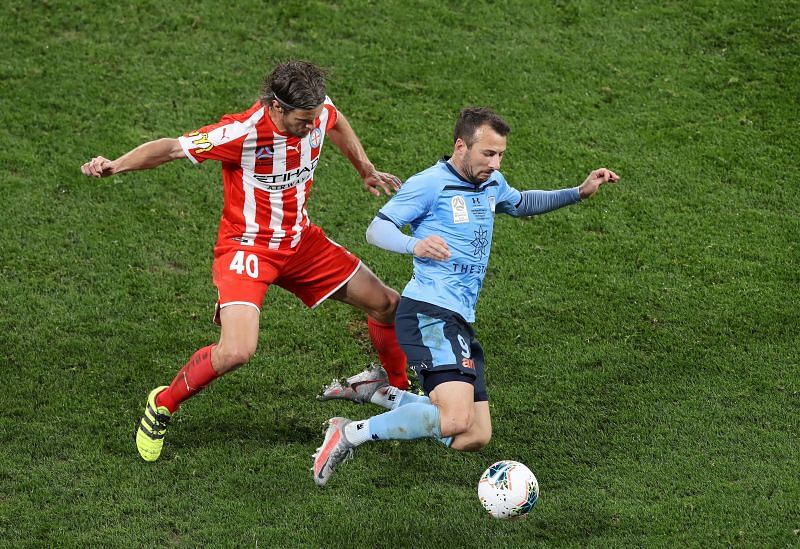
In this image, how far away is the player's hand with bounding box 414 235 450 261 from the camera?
6.15 meters

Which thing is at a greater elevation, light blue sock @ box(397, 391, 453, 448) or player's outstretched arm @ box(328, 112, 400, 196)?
player's outstretched arm @ box(328, 112, 400, 196)

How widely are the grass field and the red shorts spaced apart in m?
0.92

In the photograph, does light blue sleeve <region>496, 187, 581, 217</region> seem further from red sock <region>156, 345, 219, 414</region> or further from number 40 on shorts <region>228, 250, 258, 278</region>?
red sock <region>156, 345, 219, 414</region>

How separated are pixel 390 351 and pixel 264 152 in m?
1.63

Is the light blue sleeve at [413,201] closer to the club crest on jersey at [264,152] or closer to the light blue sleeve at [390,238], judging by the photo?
the light blue sleeve at [390,238]

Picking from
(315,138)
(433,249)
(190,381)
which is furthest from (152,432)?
(433,249)

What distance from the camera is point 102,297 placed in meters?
8.75

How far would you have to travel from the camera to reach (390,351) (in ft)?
24.7

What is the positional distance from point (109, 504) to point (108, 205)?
3818 millimetres

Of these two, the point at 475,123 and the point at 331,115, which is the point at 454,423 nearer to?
the point at 475,123

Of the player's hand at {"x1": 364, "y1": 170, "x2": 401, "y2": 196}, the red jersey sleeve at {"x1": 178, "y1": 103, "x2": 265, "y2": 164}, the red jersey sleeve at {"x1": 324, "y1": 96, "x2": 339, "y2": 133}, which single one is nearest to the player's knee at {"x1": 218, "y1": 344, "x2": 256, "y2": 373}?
the red jersey sleeve at {"x1": 178, "y1": 103, "x2": 265, "y2": 164}

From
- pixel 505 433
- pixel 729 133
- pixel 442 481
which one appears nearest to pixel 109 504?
pixel 442 481

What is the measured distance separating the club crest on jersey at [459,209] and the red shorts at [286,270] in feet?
3.45

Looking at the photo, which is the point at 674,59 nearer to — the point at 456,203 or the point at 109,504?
the point at 456,203
